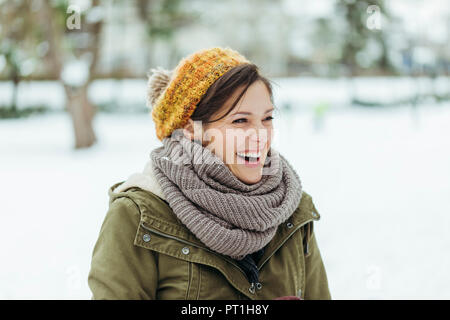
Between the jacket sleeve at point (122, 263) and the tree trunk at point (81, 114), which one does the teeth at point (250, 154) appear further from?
the tree trunk at point (81, 114)

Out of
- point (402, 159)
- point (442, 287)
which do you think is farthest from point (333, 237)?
point (402, 159)

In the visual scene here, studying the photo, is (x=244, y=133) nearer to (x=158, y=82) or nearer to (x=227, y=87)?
(x=227, y=87)

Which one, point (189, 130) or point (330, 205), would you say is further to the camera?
point (330, 205)

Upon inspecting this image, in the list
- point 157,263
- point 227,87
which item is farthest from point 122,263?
point 227,87

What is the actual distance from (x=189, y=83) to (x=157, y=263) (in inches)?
19.5

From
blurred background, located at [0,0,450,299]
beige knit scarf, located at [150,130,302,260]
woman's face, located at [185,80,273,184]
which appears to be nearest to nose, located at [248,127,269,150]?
woman's face, located at [185,80,273,184]

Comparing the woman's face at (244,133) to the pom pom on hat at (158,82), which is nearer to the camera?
the woman's face at (244,133)

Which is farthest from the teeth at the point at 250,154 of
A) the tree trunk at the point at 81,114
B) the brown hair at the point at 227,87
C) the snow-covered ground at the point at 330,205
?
the tree trunk at the point at 81,114

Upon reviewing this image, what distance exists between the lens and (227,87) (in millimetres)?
1235

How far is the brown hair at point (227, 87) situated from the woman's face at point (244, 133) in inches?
0.4

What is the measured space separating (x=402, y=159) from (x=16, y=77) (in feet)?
39.3

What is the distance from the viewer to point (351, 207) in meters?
4.70

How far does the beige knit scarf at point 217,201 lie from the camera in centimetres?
117

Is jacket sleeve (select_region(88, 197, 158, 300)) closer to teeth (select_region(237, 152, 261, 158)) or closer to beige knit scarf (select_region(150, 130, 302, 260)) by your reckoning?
beige knit scarf (select_region(150, 130, 302, 260))
